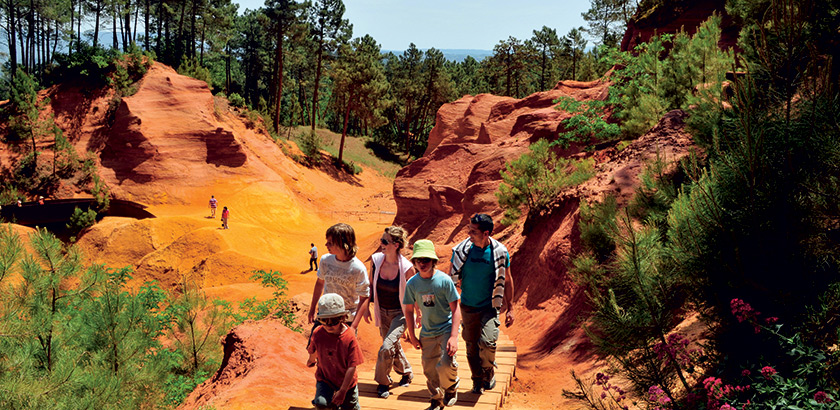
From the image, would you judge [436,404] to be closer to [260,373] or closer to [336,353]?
[336,353]

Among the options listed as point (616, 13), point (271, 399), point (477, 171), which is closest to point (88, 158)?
point (477, 171)

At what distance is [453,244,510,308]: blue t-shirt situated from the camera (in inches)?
212

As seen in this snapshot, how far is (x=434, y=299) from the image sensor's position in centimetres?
489

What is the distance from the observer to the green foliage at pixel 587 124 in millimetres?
15424

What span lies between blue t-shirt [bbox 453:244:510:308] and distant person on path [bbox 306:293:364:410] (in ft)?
5.11

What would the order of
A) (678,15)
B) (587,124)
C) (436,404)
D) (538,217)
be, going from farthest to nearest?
(678,15) → (587,124) → (538,217) → (436,404)

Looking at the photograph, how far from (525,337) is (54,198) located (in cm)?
2933

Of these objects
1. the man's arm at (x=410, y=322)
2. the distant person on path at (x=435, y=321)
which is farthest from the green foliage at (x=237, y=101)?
the distant person on path at (x=435, y=321)

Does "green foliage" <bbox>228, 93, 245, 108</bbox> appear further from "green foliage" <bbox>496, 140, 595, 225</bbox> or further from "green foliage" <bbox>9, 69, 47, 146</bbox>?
"green foliage" <bbox>496, 140, 595, 225</bbox>

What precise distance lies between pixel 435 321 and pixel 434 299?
0.77 ft

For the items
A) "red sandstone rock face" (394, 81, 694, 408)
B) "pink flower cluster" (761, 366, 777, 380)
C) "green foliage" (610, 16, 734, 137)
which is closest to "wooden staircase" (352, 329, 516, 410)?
"red sandstone rock face" (394, 81, 694, 408)

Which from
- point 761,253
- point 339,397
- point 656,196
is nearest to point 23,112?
point 339,397

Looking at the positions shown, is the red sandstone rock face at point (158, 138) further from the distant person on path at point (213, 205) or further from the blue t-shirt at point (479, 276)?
the blue t-shirt at point (479, 276)

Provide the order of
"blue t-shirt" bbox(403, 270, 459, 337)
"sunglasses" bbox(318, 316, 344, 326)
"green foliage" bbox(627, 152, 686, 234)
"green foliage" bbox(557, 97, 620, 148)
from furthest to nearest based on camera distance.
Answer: "green foliage" bbox(557, 97, 620, 148)
"green foliage" bbox(627, 152, 686, 234)
"blue t-shirt" bbox(403, 270, 459, 337)
"sunglasses" bbox(318, 316, 344, 326)
